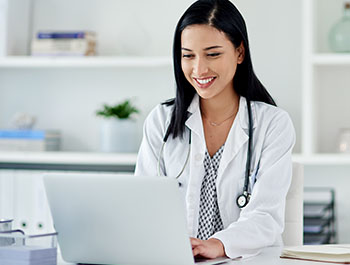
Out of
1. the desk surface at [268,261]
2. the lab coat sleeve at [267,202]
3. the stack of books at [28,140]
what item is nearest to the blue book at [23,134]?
the stack of books at [28,140]

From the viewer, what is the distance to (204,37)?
1825mm

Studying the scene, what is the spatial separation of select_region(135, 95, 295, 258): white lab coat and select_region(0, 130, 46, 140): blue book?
51.1 inches

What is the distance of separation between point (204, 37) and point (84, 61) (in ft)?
4.51

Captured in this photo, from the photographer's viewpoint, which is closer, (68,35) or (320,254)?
(320,254)

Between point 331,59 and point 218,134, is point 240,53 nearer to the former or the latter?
point 218,134

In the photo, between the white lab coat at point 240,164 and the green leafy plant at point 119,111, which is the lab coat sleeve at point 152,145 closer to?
the white lab coat at point 240,164

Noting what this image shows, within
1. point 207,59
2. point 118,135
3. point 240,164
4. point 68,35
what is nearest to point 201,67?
point 207,59

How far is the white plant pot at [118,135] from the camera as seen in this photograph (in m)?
3.10

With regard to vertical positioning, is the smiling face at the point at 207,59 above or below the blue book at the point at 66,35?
below

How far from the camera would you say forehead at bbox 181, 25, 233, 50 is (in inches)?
71.9

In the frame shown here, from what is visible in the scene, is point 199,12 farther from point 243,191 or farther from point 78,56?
point 78,56

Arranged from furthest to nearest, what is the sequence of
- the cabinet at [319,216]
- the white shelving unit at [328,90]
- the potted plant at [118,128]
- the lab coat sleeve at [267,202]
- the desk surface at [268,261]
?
the potted plant at [118,128] → the white shelving unit at [328,90] → the cabinet at [319,216] → the lab coat sleeve at [267,202] → the desk surface at [268,261]

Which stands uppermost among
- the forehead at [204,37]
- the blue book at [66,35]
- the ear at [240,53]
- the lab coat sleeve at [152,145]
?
the blue book at [66,35]

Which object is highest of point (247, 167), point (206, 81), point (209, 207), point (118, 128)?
point (206, 81)
